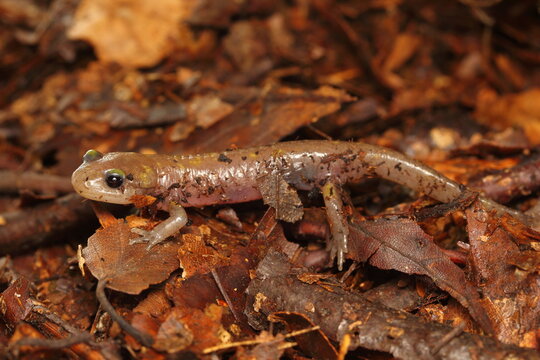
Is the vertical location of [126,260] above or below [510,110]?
above

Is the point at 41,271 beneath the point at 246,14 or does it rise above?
beneath

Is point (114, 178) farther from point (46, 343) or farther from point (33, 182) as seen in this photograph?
point (46, 343)

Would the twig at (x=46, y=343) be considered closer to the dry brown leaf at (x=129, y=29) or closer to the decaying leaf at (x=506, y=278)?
the decaying leaf at (x=506, y=278)

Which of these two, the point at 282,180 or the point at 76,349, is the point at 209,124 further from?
the point at 76,349

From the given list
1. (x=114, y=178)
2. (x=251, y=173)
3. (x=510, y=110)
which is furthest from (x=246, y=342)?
(x=510, y=110)

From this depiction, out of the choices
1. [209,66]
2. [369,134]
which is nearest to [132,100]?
[209,66]

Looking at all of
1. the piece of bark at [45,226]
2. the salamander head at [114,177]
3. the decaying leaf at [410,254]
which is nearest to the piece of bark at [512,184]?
the decaying leaf at [410,254]
